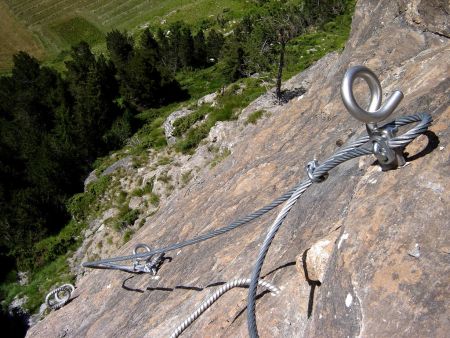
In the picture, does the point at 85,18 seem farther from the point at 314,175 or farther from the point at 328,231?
the point at 314,175

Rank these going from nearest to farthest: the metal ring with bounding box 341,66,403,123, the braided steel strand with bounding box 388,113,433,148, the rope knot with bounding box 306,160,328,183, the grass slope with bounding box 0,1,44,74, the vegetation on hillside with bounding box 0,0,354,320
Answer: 1. the metal ring with bounding box 341,66,403,123
2. the braided steel strand with bounding box 388,113,433,148
3. the rope knot with bounding box 306,160,328,183
4. the vegetation on hillside with bounding box 0,0,354,320
5. the grass slope with bounding box 0,1,44,74

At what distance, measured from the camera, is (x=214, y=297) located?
3.98m

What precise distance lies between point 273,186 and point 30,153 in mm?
39275

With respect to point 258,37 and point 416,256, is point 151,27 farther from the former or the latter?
point 416,256

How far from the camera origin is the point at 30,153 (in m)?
41.0

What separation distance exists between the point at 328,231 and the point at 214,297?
1.23 metres

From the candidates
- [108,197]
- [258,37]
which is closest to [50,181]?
[108,197]

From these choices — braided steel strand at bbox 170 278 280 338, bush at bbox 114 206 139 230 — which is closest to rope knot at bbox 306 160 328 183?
braided steel strand at bbox 170 278 280 338

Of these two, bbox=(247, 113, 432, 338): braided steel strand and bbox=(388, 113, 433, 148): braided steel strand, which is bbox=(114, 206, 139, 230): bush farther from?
bbox=(388, 113, 433, 148): braided steel strand

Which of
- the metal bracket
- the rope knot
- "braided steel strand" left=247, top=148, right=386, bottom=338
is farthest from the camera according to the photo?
the metal bracket

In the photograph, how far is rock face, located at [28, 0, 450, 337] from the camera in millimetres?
2932

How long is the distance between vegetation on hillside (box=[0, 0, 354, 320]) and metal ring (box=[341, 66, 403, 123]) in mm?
16358

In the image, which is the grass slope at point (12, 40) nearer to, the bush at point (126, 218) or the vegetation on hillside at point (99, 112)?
the vegetation on hillside at point (99, 112)

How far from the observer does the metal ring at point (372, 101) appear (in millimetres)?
2336
